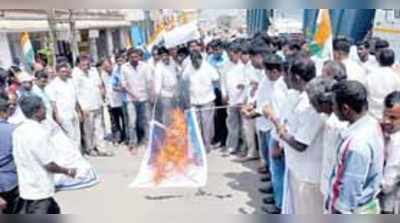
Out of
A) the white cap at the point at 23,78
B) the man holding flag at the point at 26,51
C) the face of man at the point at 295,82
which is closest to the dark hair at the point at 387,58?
the face of man at the point at 295,82

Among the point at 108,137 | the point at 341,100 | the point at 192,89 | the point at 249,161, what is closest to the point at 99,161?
the point at 108,137

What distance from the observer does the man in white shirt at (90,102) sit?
4125 millimetres

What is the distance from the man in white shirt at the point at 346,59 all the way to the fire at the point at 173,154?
3.51 feet

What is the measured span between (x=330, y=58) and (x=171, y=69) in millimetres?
2102

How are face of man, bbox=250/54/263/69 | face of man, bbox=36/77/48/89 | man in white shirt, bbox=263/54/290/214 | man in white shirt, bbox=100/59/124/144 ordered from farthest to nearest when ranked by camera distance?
1. man in white shirt, bbox=100/59/124/144
2. face of man, bbox=36/77/48/89
3. face of man, bbox=250/54/263/69
4. man in white shirt, bbox=263/54/290/214

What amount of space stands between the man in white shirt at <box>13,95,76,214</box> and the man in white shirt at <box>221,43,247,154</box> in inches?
82.9

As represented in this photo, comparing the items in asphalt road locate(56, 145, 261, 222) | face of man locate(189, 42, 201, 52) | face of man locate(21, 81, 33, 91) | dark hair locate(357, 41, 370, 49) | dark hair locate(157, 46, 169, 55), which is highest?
dark hair locate(357, 41, 370, 49)

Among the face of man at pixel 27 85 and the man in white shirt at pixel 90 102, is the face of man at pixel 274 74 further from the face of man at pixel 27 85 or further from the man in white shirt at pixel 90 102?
the man in white shirt at pixel 90 102

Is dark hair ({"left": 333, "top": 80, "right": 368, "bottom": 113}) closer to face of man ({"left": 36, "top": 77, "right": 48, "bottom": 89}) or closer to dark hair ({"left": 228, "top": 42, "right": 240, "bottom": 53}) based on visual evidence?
dark hair ({"left": 228, "top": 42, "right": 240, "bottom": 53})

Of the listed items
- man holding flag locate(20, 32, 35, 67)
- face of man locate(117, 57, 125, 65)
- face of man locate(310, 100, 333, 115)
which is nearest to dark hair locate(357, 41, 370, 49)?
face of man locate(310, 100, 333, 115)

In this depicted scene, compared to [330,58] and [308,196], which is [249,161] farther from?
[308,196]

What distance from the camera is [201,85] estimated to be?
13.6 ft

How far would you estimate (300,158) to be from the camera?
75.2 inches

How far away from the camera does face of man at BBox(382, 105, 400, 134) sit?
1554 mm
